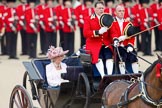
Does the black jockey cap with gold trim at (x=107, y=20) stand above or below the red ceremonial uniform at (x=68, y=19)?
above

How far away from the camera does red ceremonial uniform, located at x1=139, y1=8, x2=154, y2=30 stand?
16766 mm

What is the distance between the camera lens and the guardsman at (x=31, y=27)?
16.3 m

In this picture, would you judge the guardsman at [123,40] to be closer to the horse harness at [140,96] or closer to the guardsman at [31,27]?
the horse harness at [140,96]

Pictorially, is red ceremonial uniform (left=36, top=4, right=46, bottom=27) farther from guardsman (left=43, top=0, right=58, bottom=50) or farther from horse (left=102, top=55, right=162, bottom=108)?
horse (left=102, top=55, right=162, bottom=108)

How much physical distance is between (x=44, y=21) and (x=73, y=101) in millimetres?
9306

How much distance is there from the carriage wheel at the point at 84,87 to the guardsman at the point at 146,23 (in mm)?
9503

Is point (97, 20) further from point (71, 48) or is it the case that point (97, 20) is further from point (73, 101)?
point (71, 48)

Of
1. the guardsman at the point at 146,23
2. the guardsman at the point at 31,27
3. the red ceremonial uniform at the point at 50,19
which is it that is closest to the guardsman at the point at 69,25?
the red ceremonial uniform at the point at 50,19

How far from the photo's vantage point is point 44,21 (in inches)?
655

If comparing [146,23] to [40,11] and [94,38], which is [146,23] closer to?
[40,11]

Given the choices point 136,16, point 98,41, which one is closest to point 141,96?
point 98,41

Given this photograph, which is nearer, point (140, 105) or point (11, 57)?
point (140, 105)

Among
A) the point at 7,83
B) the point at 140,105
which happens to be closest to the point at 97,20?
the point at 140,105

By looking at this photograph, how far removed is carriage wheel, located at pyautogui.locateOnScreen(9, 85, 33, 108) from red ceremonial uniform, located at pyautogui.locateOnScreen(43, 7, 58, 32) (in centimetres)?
860
